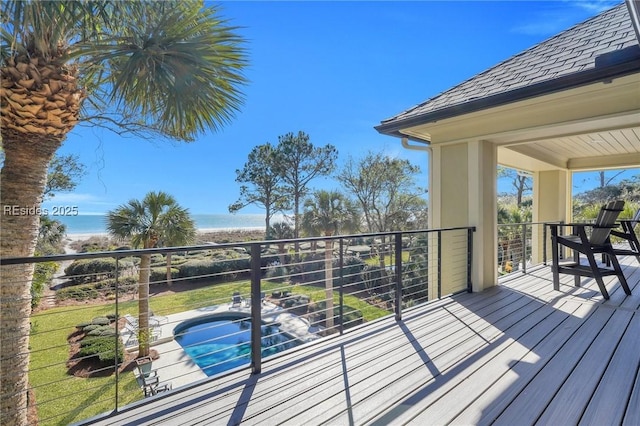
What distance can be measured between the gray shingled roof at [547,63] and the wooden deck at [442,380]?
2624 mm

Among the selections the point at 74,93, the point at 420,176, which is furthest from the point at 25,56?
the point at 420,176

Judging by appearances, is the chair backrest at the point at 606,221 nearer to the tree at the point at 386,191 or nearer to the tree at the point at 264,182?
the tree at the point at 386,191

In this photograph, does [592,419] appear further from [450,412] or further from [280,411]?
[280,411]

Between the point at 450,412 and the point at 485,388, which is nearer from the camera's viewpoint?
the point at 450,412

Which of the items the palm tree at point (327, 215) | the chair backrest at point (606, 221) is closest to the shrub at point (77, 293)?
the chair backrest at point (606, 221)

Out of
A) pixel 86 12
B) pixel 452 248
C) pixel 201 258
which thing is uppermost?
pixel 86 12

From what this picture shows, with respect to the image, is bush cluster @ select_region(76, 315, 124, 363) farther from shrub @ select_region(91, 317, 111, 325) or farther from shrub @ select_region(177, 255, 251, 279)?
shrub @ select_region(177, 255, 251, 279)

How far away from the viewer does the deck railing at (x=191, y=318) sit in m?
2.38

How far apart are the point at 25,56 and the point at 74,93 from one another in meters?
0.45

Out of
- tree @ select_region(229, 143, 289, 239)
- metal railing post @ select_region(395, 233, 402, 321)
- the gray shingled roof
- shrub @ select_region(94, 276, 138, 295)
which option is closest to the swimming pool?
shrub @ select_region(94, 276, 138, 295)

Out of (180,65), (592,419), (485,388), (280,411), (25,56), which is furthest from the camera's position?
(180,65)

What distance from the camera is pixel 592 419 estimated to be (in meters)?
1.75

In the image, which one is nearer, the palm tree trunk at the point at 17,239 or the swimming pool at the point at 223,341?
the palm tree trunk at the point at 17,239

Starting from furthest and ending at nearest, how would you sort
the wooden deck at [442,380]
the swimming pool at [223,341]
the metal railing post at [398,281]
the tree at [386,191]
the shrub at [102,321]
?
the tree at [386,191] → the shrub at [102,321] → the swimming pool at [223,341] → the metal railing post at [398,281] → the wooden deck at [442,380]
